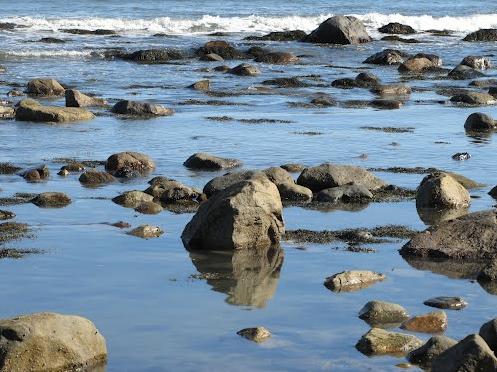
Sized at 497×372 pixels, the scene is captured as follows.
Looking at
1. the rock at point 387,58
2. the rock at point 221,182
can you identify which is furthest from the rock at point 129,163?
the rock at point 387,58

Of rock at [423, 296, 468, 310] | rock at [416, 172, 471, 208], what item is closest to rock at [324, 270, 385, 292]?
rock at [423, 296, 468, 310]

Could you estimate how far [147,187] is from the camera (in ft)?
53.9

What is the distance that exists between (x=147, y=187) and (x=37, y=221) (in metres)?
2.61

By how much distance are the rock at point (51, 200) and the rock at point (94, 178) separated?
1399 millimetres

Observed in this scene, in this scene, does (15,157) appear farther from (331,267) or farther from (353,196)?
(331,267)

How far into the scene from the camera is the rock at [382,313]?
10234mm

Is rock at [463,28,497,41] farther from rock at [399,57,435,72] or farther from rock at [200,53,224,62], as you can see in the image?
rock at [200,53,224,62]

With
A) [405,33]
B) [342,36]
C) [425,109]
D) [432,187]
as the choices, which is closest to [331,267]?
[432,187]

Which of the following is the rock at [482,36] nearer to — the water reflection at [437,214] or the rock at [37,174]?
the rock at [37,174]

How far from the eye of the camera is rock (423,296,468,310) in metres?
10.7

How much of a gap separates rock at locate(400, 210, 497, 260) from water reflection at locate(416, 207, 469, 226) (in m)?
1.69

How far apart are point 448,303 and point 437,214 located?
440cm

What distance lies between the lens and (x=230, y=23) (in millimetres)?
53531

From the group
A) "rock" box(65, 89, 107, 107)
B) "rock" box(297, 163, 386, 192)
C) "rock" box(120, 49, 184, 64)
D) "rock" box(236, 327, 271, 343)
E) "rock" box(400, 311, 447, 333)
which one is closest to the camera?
"rock" box(236, 327, 271, 343)
